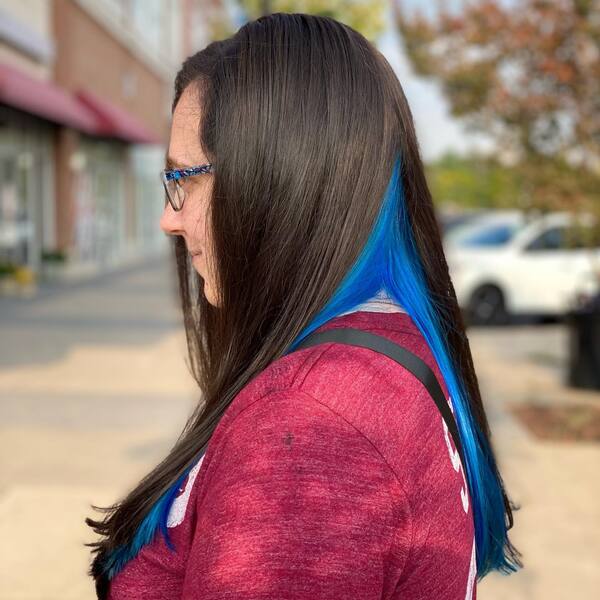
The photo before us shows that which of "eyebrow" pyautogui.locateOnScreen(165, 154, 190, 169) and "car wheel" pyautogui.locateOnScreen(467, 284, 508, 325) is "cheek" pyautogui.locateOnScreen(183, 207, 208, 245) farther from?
"car wheel" pyautogui.locateOnScreen(467, 284, 508, 325)

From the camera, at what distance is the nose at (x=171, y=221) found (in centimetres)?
132

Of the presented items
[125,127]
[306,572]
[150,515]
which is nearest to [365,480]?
[306,572]

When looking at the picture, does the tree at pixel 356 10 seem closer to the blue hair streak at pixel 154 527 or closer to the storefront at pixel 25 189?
the storefront at pixel 25 189

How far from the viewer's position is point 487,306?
12812mm

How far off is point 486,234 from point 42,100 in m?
7.67

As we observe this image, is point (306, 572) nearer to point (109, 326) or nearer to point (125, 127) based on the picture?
point (109, 326)

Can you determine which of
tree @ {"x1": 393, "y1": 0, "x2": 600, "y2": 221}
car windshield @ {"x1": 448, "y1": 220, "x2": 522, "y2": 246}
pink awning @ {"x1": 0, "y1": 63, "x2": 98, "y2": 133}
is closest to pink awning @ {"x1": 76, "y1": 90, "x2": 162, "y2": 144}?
pink awning @ {"x1": 0, "y1": 63, "x2": 98, "y2": 133}

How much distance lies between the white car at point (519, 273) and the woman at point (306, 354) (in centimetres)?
1142

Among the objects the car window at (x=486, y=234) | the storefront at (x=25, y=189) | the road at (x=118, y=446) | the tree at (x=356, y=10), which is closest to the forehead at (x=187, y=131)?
the road at (x=118, y=446)

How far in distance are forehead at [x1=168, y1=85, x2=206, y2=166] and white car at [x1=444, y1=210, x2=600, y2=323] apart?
11.5m

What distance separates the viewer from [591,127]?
7.55m

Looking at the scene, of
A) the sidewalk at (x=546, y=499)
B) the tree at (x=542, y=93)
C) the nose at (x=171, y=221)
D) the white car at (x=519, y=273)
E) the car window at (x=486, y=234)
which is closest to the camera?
the nose at (x=171, y=221)

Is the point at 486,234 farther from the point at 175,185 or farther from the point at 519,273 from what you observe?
the point at 175,185

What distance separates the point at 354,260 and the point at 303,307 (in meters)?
0.09
